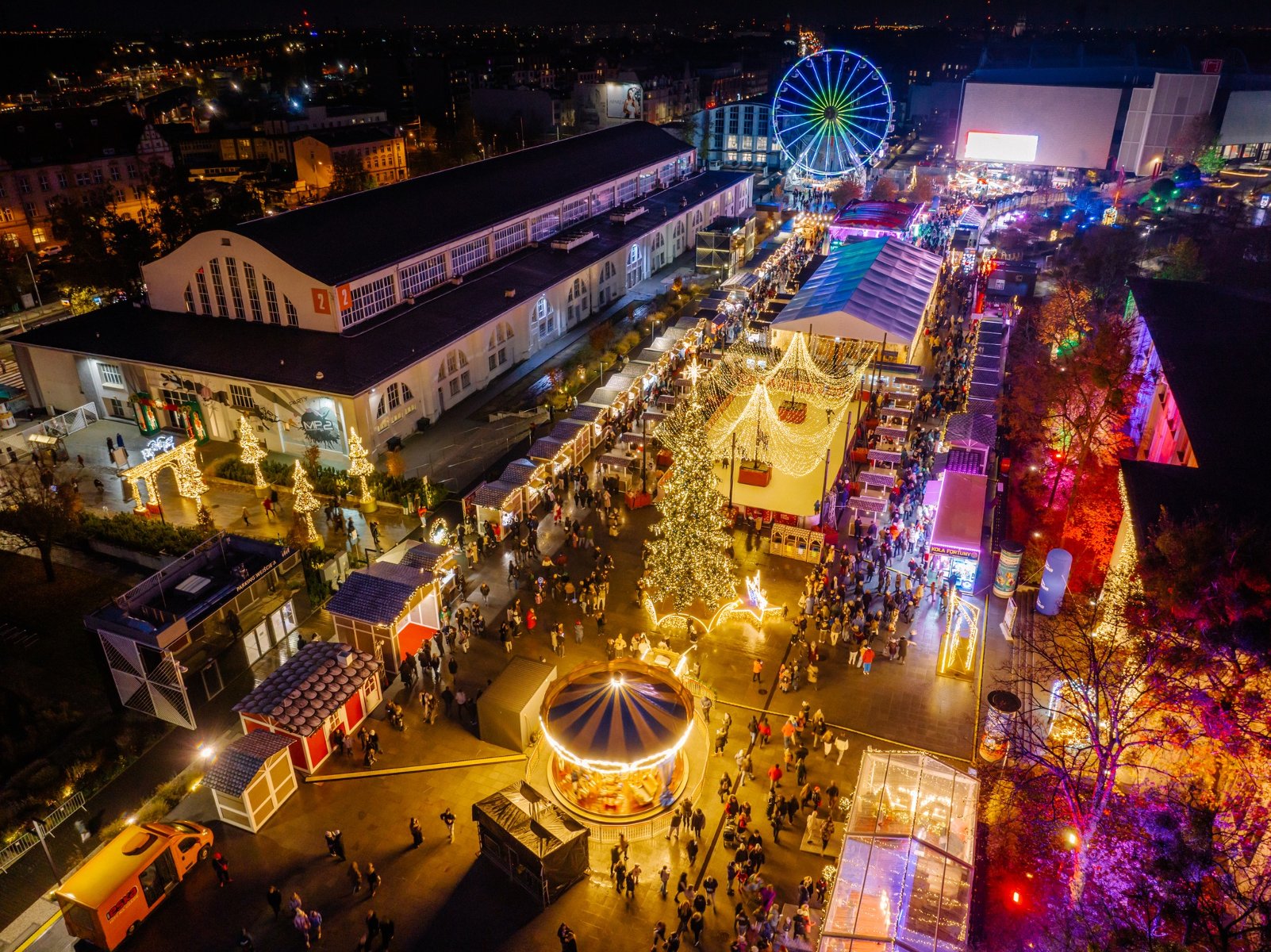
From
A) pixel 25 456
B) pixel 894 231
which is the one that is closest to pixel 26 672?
pixel 25 456

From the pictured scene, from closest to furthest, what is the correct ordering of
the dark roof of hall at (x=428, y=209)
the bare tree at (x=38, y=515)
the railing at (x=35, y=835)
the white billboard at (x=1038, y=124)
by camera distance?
1. the railing at (x=35, y=835)
2. the bare tree at (x=38, y=515)
3. the dark roof of hall at (x=428, y=209)
4. the white billboard at (x=1038, y=124)

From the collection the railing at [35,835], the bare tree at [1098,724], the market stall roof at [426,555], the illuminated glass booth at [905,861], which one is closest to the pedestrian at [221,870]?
the railing at [35,835]

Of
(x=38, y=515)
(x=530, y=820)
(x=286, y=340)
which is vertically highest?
(x=286, y=340)

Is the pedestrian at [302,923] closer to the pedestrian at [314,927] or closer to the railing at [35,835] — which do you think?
the pedestrian at [314,927]

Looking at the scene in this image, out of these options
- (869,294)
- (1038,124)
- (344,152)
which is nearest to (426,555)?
Answer: (869,294)

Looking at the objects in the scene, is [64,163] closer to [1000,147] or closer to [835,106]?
[835,106]
